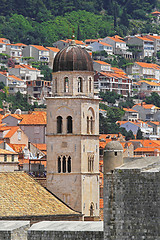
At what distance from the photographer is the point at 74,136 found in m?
52.6

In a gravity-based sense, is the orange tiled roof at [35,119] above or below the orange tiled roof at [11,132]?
above

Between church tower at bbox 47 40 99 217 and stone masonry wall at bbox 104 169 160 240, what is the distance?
22.3 meters

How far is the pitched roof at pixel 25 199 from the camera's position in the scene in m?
48.0

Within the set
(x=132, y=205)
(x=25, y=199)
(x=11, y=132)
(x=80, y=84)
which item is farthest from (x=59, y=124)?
(x=11, y=132)

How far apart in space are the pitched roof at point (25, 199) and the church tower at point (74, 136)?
2.75 ft

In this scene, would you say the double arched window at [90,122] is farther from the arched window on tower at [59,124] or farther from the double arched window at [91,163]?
the arched window on tower at [59,124]

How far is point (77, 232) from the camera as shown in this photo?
105ft

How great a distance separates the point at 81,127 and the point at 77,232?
2088 cm

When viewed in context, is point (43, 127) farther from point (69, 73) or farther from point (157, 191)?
point (157, 191)

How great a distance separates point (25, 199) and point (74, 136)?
13.9ft

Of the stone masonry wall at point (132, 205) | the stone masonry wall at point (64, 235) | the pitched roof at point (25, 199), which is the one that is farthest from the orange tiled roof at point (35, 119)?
the stone masonry wall at point (132, 205)

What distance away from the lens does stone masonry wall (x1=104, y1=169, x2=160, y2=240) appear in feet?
93.8

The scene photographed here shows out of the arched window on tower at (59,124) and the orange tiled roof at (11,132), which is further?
the orange tiled roof at (11,132)

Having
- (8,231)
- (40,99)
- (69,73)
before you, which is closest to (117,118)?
(40,99)
